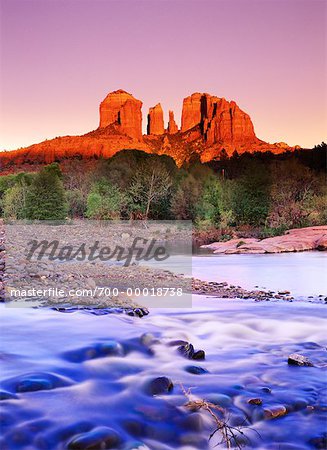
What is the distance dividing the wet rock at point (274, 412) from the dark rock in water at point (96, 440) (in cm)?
106

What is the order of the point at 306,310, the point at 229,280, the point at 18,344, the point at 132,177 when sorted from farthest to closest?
1. the point at 132,177
2. the point at 229,280
3. the point at 306,310
4. the point at 18,344

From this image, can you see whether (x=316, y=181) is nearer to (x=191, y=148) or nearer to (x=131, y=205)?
(x=131, y=205)

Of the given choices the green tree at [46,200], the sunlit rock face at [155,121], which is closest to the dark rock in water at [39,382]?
the green tree at [46,200]

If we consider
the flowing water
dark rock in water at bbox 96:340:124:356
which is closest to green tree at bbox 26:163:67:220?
the flowing water

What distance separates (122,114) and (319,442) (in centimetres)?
5280

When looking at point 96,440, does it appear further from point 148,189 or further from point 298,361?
point 148,189

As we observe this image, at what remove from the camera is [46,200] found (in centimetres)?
2114

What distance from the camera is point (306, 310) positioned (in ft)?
25.4

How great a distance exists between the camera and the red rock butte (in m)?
33.1

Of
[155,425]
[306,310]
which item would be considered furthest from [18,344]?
[306,310]

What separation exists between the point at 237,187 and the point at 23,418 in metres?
17.8

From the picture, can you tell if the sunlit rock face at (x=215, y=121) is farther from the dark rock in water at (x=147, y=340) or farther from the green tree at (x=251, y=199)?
the dark rock in water at (x=147, y=340)

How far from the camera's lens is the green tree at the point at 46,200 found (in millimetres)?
20752

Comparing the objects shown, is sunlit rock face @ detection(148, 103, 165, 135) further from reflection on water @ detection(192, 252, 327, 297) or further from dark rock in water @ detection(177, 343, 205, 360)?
dark rock in water @ detection(177, 343, 205, 360)
